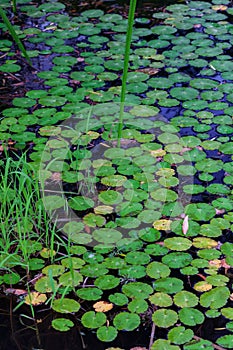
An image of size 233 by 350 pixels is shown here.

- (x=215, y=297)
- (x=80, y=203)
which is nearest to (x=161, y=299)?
(x=215, y=297)

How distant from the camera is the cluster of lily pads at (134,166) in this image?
2318mm

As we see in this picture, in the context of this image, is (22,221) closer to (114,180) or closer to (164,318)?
(114,180)

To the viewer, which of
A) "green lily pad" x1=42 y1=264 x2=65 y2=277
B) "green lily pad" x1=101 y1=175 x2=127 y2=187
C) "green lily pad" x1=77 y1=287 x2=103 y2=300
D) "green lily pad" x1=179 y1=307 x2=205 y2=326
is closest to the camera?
"green lily pad" x1=179 y1=307 x2=205 y2=326

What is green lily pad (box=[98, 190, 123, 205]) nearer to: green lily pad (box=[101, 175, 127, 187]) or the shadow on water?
green lily pad (box=[101, 175, 127, 187])

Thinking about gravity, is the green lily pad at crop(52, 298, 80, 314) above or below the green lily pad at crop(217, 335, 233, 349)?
above

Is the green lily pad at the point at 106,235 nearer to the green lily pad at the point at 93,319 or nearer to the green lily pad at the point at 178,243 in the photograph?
the green lily pad at the point at 178,243

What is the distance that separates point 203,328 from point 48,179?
1.05 metres

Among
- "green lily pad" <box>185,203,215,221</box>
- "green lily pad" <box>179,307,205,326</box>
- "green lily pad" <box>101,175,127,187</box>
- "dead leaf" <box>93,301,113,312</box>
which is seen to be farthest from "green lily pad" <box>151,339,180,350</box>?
"green lily pad" <box>101,175,127,187</box>

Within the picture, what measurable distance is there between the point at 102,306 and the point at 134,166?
2.83 ft

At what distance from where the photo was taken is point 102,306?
2293 mm

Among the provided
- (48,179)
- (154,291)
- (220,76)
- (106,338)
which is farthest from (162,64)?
(106,338)

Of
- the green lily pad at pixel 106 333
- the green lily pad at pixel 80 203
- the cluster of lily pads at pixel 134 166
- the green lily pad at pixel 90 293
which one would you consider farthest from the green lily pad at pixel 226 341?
the green lily pad at pixel 80 203

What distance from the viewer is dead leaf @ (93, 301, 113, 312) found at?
228 cm

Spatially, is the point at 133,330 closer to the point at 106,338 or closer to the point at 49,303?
the point at 106,338
